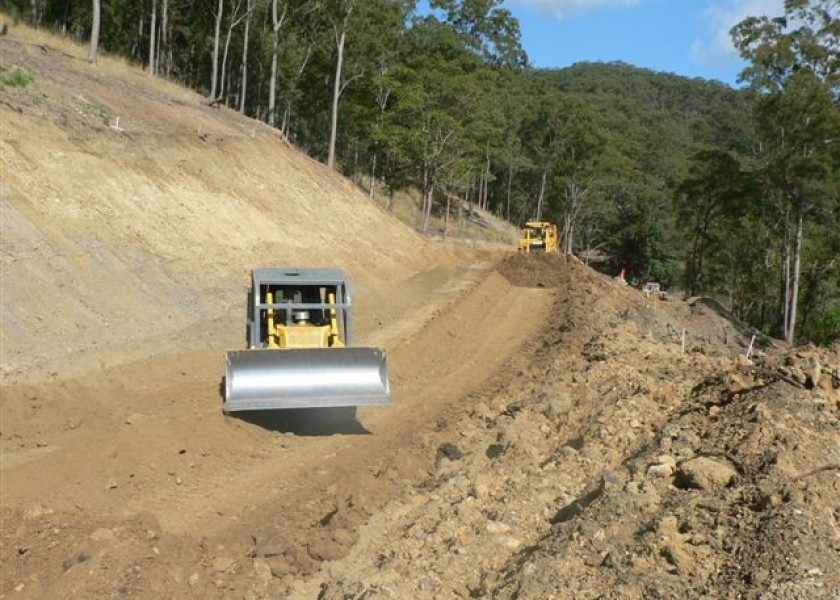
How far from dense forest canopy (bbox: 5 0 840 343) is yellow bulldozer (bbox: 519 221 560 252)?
8705mm

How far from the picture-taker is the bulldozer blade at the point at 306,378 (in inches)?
406

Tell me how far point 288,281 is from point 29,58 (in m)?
16.7

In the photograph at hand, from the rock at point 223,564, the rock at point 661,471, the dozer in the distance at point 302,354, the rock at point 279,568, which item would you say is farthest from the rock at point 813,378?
the rock at point 223,564

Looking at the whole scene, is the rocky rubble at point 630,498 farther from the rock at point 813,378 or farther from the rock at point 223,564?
the rock at point 223,564

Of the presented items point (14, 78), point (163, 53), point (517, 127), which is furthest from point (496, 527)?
point (517, 127)

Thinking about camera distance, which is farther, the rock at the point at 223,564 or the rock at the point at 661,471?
the rock at the point at 661,471

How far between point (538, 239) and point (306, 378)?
25555mm

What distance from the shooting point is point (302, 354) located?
10703 millimetres

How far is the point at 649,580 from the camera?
542cm

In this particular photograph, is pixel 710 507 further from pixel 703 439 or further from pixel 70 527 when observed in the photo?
pixel 70 527

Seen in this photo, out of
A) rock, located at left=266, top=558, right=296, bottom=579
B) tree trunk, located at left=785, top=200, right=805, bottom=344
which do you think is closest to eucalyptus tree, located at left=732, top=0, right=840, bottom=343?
tree trunk, located at left=785, top=200, right=805, bottom=344

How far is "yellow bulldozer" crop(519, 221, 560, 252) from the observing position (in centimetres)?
3438

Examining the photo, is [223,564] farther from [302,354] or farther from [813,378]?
[813,378]

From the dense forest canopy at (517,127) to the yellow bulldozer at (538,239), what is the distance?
28.6 feet
